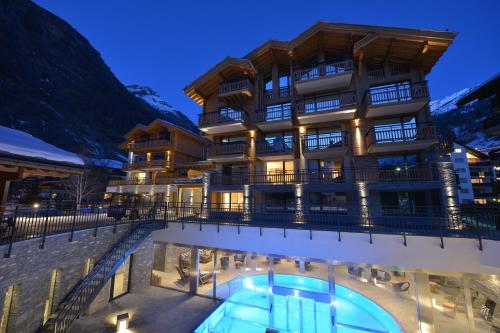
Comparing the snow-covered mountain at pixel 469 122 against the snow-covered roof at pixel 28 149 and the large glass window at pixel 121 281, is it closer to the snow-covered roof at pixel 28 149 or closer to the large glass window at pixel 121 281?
the large glass window at pixel 121 281

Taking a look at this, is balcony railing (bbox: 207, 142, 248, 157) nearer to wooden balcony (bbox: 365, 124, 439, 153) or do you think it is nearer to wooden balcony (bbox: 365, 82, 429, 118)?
wooden balcony (bbox: 365, 124, 439, 153)

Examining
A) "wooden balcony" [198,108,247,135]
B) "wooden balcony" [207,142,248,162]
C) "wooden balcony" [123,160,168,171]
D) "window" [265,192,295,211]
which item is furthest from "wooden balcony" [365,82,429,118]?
"wooden balcony" [123,160,168,171]

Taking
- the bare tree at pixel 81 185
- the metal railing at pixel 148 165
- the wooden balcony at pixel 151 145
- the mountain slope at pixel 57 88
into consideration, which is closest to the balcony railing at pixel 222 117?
the wooden balcony at pixel 151 145

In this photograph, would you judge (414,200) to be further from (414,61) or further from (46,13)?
(46,13)

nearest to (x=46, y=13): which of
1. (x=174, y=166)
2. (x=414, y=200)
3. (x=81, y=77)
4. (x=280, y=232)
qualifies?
(x=81, y=77)

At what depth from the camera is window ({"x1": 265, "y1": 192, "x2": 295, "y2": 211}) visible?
1747cm

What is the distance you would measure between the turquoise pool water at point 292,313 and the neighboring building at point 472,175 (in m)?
36.0

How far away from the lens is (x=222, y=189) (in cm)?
1820

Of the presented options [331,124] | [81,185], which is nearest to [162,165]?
[81,185]

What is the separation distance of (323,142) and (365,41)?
8.10 m

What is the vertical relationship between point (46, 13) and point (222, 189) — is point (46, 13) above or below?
above

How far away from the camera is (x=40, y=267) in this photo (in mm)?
7961

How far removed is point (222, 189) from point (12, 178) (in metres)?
12.3

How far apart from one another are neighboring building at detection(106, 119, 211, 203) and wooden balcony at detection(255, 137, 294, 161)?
10.8 m
